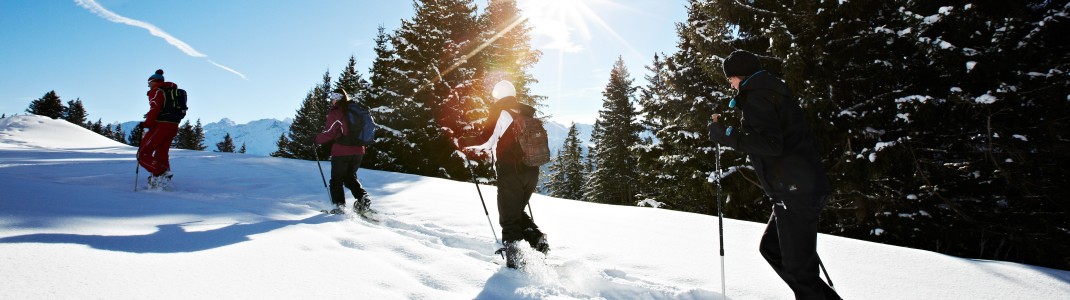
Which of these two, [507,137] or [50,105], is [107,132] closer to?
[50,105]

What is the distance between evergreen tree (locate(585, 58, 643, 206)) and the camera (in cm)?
3100

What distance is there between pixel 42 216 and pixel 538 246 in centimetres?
428

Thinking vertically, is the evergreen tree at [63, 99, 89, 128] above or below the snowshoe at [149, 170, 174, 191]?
above

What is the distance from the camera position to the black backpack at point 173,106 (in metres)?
7.01

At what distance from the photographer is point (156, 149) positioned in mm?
7148

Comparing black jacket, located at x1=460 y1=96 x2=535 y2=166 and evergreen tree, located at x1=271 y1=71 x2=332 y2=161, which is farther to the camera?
evergreen tree, located at x1=271 y1=71 x2=332 y2=161

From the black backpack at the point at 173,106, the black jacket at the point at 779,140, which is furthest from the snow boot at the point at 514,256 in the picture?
the black backpack at the point at 173,106

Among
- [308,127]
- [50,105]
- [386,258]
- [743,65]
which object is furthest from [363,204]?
[50,105]

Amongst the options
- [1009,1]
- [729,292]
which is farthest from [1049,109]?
[729,292]

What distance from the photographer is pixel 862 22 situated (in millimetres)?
9430

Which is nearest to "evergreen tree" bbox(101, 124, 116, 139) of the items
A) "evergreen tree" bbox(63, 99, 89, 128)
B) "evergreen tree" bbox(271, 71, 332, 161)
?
"evergreen tree" bbox(63, 99, 89, 128)

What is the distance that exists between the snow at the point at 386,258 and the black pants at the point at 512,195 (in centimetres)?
37

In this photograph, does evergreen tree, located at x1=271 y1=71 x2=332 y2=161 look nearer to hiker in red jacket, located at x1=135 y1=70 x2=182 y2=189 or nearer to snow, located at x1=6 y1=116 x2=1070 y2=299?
hiker in red jacket, located at x1=135 y1=70 x2=182 y2=189

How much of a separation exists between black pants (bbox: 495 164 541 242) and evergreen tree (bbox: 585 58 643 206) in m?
26.9
